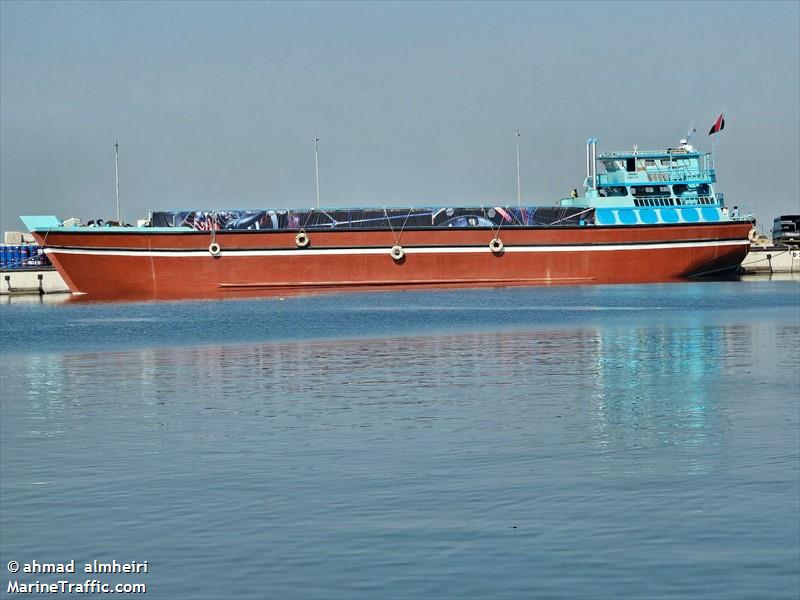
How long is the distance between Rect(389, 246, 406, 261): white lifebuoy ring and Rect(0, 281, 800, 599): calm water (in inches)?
1588

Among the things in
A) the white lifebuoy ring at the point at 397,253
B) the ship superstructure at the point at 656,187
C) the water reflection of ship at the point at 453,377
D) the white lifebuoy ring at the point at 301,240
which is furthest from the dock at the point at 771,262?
the water reflection of ship at the point at 453,377

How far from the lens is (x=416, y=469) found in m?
17.5

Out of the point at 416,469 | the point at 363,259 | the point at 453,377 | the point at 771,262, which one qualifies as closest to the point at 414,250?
the point at 363,259

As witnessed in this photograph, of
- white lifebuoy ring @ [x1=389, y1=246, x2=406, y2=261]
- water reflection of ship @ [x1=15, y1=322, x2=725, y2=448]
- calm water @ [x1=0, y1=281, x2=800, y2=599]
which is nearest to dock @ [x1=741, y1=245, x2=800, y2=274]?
white lifebuoy ring @ [x1=389, y1=246, x2=406, y2=261]

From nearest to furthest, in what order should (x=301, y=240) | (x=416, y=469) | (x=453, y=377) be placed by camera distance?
(x=416, y=469) → (x=453, y=377) → (x=301, y=240)

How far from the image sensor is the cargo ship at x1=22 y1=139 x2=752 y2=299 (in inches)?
3086

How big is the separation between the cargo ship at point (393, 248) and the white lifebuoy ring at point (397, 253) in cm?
9

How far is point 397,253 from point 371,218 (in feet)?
11.1

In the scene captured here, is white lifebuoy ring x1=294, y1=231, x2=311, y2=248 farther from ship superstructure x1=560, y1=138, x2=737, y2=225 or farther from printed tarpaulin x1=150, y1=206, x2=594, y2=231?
ship superstructure x1=560, y1=138, x2=737, y2=225

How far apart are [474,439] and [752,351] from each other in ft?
58.7

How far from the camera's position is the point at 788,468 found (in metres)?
16.8

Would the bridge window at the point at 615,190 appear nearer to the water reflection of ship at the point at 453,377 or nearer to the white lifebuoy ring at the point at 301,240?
the white lifebuoy ring at the point at 301,240

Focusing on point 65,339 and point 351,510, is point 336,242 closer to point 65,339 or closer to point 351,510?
point 65,339

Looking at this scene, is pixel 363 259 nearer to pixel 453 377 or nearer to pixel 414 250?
pixel 414 250
